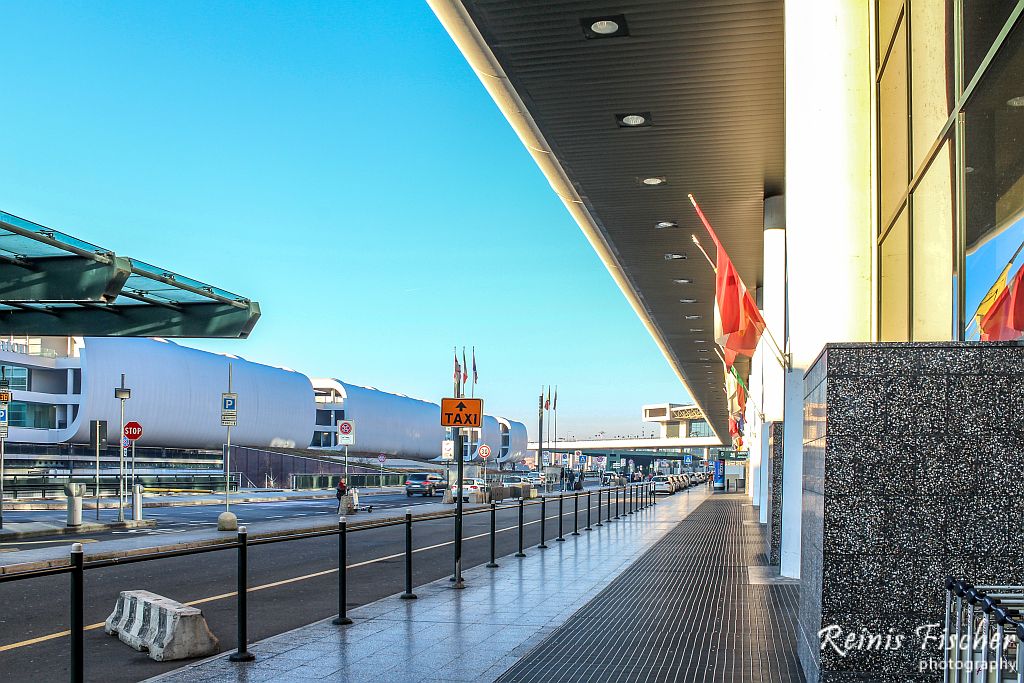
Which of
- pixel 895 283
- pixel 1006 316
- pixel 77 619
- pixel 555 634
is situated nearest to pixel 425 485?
pixel 895 283

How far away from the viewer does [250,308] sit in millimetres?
24297

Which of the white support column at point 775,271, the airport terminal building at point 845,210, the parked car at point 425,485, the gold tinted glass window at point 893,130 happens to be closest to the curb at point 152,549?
A: the airport terminal building at point 845,210

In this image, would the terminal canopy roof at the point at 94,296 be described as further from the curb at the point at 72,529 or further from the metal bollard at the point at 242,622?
the metal bollard at the point at 242,622

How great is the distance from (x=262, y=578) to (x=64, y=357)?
6786 centimetres

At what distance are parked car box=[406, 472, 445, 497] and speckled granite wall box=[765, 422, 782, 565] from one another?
1647 inches

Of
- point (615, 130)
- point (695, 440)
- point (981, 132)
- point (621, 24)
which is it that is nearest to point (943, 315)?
point (981, 132)

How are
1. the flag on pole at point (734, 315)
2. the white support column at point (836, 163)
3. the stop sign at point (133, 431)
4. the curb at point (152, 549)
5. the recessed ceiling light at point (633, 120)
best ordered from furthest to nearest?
the stop sign at point (133, 431), the curb at point (152, 549), the recessed ceiling light at point (633, 120), the flag on pole at point (734, 315), the white support column at point (836, 163)

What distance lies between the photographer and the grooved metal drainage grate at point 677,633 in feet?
28.8

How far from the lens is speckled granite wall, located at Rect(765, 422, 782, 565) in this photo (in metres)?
18.3

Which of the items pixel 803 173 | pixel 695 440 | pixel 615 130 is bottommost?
pixel 695 440

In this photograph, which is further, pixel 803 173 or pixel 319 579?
pixel 319 579

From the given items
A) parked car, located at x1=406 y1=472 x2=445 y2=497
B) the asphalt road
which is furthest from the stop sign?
parked car, located at x1=406 y1=472 x2=445 y2=497

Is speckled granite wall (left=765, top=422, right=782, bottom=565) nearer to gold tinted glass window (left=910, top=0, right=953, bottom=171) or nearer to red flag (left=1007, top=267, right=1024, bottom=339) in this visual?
gold tinted glass window (left=910, top=0, right=953, bottom=171)

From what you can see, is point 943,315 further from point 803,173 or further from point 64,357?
point 64,357
